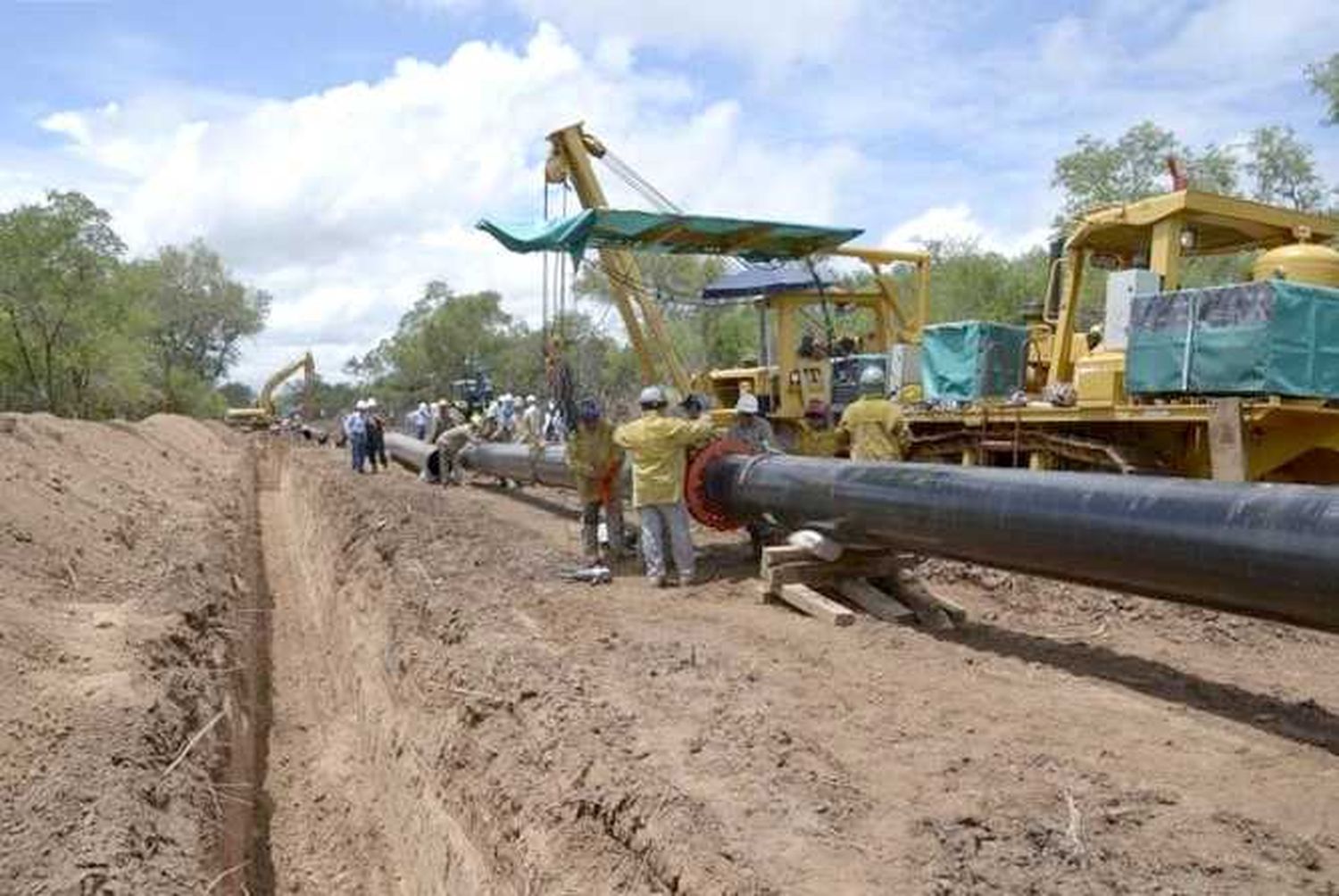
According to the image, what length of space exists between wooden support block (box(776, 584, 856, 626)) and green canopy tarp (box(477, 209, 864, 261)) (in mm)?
4379

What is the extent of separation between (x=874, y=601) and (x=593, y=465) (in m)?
2.96

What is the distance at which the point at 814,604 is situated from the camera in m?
7.12

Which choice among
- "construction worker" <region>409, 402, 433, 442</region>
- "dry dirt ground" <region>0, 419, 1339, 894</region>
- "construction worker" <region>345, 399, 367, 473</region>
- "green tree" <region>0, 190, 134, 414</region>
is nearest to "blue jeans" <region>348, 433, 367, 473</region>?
"construction worker" <region>345, 399, 367, 473</region>

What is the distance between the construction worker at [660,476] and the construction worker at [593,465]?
33.3 inches

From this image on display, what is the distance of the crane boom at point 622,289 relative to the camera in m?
13.8

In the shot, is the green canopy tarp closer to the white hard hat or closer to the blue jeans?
the white hard hat

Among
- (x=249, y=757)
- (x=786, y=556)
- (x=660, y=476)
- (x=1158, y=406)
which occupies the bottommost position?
(x=249, y=757)

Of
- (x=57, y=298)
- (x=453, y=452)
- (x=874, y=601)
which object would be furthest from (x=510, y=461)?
(x=57, y=298)

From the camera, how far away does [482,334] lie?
222ft

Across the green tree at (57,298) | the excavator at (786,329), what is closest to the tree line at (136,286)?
the green tree at (57,298)

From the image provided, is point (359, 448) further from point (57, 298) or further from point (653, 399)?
point (57, 298)

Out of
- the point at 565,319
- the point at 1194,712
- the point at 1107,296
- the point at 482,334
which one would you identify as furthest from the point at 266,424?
the point at 1194,712

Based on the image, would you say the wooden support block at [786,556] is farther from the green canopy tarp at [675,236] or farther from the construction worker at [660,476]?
the green canopy tarp at [675,236]

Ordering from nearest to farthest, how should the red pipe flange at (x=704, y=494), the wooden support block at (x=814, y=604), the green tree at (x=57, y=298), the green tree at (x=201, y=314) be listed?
the wooden support block at (x=814, y=604), the red pipe flange at (x=704, y=494), the green tree at (x=57, y=298), the green tree at (x=201, y=314)
